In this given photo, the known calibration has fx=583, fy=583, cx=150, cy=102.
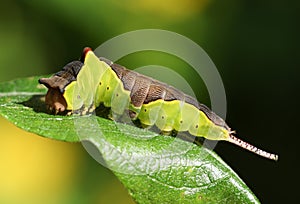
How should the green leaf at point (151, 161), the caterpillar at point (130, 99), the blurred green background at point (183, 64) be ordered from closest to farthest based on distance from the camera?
the green leaf at point (151, 161)
the caterpillar at point (130, 99)
the blurred green background at point (183, 64)

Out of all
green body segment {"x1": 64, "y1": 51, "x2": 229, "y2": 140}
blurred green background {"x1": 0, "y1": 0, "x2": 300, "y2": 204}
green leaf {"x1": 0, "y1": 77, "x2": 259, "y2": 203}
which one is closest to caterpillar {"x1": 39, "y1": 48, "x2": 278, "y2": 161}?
green body segment {"x1": 64, "y1": 51, "x2": 229, "y2": 140}

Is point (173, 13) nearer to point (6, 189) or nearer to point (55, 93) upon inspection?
point (6, 189)

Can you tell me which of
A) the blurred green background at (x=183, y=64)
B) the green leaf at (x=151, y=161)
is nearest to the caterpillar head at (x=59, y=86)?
the green leaf at (x=151, y=161)

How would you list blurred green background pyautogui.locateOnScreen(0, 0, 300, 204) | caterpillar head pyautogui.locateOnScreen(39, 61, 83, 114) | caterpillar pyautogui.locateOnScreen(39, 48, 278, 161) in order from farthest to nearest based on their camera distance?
blurred green background pyautogui.locateOnScreen(0, 0, 300, 204) → caterpillar pyautogui.locateOnScreen(39, 48, 278, 161) → caterpillar head pyautogui.locateOnScreen(39, 61, 83, 114)

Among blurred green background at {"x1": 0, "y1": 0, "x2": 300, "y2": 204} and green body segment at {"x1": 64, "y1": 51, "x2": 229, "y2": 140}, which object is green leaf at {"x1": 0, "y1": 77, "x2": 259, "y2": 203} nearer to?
green body segment at {"x1": 64, "y1": 51, "x2": 229, "y2": 140}

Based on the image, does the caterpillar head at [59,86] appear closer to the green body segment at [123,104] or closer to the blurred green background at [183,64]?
the green body segment at [123,104]

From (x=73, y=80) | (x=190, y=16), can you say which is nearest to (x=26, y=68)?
(x=190, y=16)

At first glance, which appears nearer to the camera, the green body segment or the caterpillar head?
the caterpillar head
